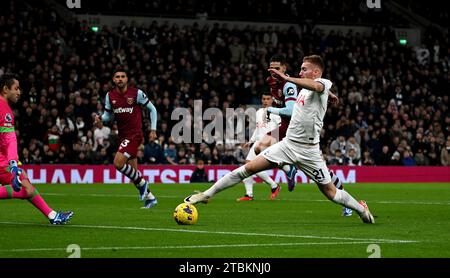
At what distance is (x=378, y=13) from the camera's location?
4778 centimetres

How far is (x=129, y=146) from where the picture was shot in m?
18.4

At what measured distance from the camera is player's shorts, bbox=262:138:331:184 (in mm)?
13359

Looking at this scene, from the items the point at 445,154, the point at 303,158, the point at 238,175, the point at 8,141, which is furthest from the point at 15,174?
the point at 445,154

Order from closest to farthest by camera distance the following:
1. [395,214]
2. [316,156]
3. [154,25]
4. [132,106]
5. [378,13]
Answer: [316,156] < [395,214] < [132,106] < [154,25] < [378,13]

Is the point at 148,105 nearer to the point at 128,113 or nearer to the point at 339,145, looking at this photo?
the point at 128,113

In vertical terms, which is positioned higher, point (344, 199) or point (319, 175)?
point (319, 175)

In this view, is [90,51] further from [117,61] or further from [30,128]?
[30,128]

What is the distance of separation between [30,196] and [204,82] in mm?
23750

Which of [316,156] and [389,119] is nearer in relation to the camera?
[316,156]

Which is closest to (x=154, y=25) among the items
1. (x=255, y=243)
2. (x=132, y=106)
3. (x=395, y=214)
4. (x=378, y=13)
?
(x=378, y=13)

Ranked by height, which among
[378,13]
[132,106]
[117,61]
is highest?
[378,13]

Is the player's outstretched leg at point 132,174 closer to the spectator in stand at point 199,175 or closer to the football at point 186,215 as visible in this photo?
the football at point 186,215

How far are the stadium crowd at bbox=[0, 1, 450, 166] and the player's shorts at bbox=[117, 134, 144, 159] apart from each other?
13004 mm
